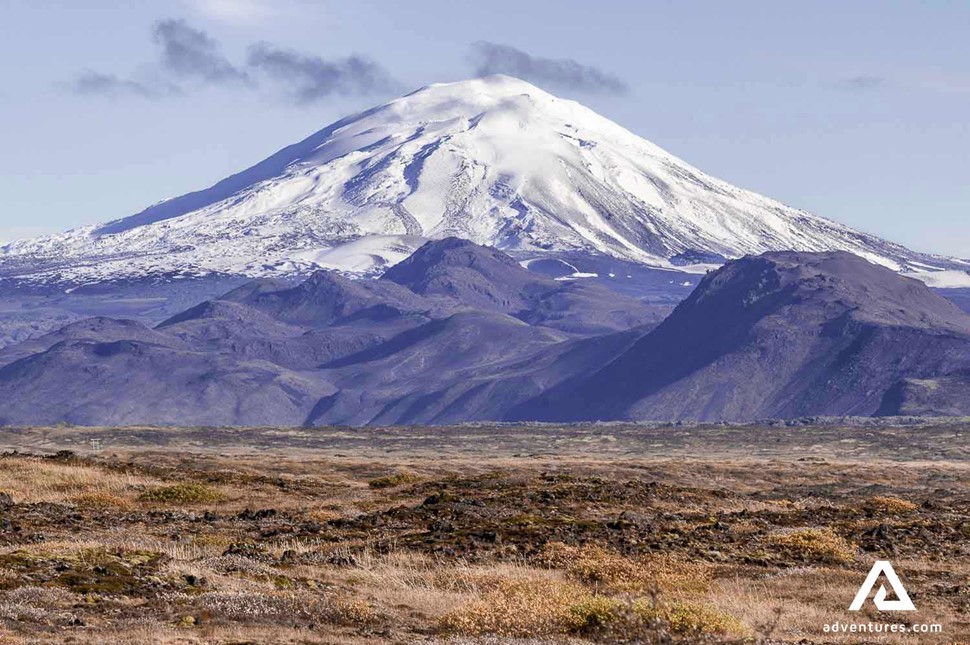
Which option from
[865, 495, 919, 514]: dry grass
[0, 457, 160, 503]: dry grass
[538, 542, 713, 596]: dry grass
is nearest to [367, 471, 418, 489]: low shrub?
[0, 457, 160, 503]: dry grass

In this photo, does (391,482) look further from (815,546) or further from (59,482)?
(815,546)

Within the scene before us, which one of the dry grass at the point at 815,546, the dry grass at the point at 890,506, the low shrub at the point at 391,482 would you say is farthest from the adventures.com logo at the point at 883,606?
the low shrub at the point at 391,482

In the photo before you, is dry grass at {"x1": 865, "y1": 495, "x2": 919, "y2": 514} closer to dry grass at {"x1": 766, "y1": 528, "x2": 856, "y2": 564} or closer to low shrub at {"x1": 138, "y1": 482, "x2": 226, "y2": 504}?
dry grass at {"x1": 766, "y1": 528, "x2": 856, "y2": 564}

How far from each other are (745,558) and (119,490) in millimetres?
21361

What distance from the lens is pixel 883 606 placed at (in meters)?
28.1

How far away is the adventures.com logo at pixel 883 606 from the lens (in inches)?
1029

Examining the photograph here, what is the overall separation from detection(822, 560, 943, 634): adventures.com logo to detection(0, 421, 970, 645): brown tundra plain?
0.88 ft

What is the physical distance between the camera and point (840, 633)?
2592 cm

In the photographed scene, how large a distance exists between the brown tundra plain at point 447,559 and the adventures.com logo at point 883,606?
27cm

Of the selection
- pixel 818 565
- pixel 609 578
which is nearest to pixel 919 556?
pixel 818 565

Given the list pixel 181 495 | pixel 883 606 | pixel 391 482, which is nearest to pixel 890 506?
pixel 391 482

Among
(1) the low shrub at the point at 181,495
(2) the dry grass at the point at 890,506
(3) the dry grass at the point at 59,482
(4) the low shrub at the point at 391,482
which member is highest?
(3) the dry grass at the point at 59,482

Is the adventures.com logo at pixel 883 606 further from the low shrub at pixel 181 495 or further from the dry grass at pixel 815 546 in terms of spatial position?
the low shrub at pixel 181 495

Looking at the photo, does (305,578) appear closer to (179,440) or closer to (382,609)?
(382,609)
